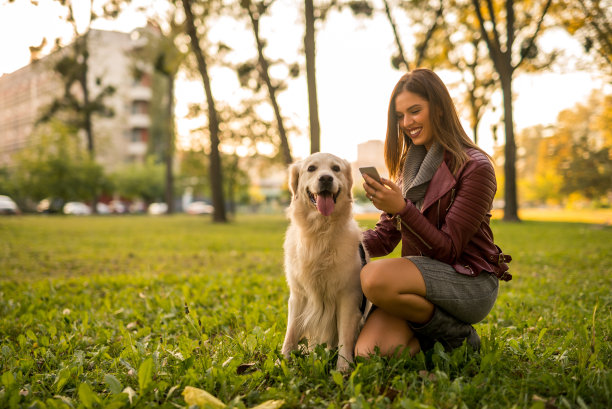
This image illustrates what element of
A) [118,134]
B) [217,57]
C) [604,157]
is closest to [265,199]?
[118,134]

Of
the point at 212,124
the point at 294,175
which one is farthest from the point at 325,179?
the point at 212,124

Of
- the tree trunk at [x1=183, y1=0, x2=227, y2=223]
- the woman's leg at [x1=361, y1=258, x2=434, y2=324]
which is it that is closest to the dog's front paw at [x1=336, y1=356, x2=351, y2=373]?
the woman's leg at [x1=361, y1=258, x2=434, y2=324]

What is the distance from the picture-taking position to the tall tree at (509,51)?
16.4 meters

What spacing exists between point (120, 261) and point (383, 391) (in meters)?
7.13

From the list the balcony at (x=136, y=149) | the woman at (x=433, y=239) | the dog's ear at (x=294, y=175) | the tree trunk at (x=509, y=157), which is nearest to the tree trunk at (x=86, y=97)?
the tree trunk at (x=509, y=157)

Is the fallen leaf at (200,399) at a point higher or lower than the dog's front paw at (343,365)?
higher

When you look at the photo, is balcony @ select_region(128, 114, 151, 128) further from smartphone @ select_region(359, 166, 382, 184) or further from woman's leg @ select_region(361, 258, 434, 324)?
woman's leg @ select_region(361, 258, 434, 324)

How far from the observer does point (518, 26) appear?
18375 millimetres

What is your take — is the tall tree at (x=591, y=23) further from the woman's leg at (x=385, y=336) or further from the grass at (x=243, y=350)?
the woman's leg at (x=385, y=336)

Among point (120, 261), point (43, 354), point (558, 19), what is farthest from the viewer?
point (558, 19)

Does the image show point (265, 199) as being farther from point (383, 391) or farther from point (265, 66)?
point (383, 391)

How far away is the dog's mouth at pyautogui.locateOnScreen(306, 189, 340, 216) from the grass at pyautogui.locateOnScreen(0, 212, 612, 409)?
36.8 inches

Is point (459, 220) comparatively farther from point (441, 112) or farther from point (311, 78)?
point (311, 78)

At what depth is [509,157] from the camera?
1783 centimetres
